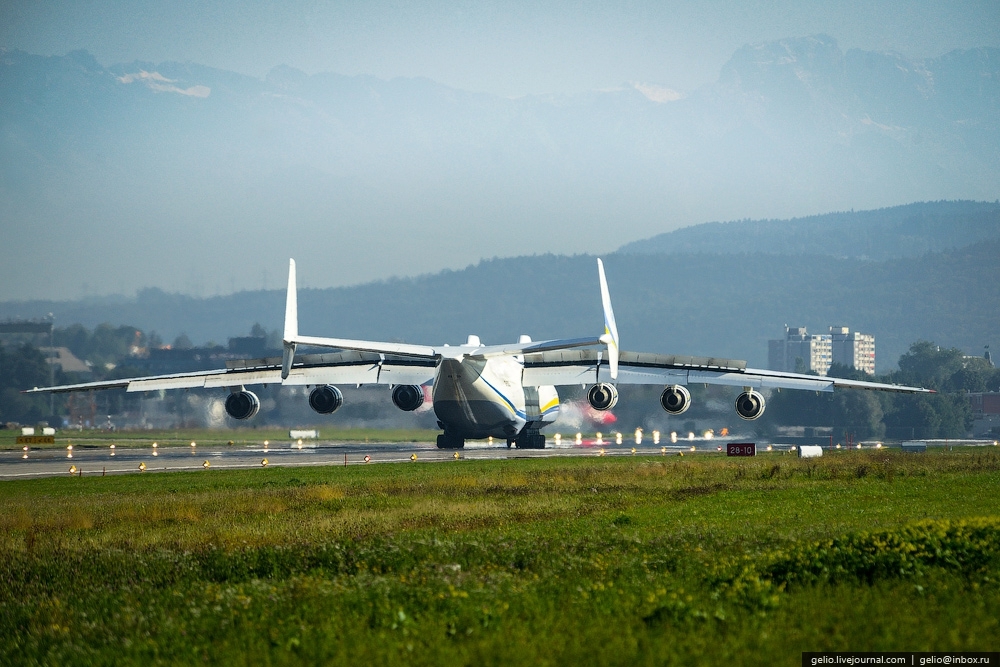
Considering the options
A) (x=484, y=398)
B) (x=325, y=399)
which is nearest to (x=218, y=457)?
(x=325, y=399)

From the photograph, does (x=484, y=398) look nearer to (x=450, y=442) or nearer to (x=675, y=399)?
(x=450, y=442)

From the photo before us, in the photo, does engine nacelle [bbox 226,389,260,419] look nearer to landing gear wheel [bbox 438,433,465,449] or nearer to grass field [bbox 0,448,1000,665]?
landing gear wheel [bbox 438,433,465,449]

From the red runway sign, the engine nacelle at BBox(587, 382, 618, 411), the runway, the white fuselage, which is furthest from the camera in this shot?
the red runway sign

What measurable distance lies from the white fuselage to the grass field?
20.3m

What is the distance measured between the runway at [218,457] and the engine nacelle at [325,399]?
2388 mm

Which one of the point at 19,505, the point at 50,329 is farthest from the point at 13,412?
the point at 19,505

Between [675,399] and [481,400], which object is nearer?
[481,400]

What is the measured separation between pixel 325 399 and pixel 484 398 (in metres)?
8.04

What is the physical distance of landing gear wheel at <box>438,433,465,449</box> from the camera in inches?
2288

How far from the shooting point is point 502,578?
15.8m

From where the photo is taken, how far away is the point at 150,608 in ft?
48.1

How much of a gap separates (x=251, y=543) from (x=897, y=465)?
26.4 m

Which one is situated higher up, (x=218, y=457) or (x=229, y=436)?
(x=229, y=436)

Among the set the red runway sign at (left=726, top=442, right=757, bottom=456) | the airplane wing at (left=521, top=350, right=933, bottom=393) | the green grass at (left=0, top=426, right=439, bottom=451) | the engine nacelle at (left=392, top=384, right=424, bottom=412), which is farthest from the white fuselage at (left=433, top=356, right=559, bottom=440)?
the green grass at (left=0, top=426, right=439, bottom=451)
